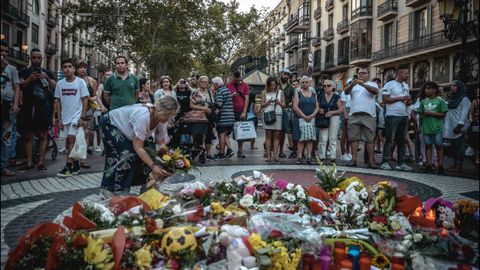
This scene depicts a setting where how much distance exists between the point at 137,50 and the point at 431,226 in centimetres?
2978

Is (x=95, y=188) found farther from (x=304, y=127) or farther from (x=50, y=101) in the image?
(x=304, y=127)

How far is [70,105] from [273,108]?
4.08 m

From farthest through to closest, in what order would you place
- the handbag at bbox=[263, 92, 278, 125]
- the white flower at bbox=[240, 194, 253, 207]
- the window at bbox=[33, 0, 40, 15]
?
1. the handbag at bbox=[263, 92, 278, 125]
2. the white flower at bbox=[240, 194, 253, 207]
3. the window at bbox=[33, 0, 40, 15]

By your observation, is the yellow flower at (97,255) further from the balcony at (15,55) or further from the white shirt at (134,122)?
the white shirt at (134,122)

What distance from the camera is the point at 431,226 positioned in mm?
3205

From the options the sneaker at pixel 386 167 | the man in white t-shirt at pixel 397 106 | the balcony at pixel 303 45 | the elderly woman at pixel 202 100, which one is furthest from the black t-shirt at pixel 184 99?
the balcony at pixel 303 45

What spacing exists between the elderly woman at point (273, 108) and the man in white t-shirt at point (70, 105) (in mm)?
3811

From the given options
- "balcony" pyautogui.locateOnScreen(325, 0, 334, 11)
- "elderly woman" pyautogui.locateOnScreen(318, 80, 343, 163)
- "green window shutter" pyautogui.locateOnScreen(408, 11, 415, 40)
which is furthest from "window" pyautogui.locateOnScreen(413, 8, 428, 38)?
"elderly woman" pyautogui.locateOnScreen(318, 80, 343, 163)

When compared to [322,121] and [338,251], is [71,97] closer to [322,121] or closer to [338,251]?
[322,121]

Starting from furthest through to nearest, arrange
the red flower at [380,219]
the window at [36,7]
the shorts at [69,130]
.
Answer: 1. the shorts at [69,130]
2. the red flower at [380,219]
3. the window at [36,7]

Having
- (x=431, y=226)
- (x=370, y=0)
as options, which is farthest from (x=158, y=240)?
(x=370, y=0)

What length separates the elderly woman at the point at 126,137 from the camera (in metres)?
4.19

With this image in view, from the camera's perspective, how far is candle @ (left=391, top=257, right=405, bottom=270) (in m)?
2.65

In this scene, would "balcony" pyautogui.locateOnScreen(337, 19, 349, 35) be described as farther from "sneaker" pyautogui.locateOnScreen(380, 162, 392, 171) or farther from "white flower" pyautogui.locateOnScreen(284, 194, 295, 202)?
"white flower" pyautogui.locateOnScreen(284, 194, 295, 202)
